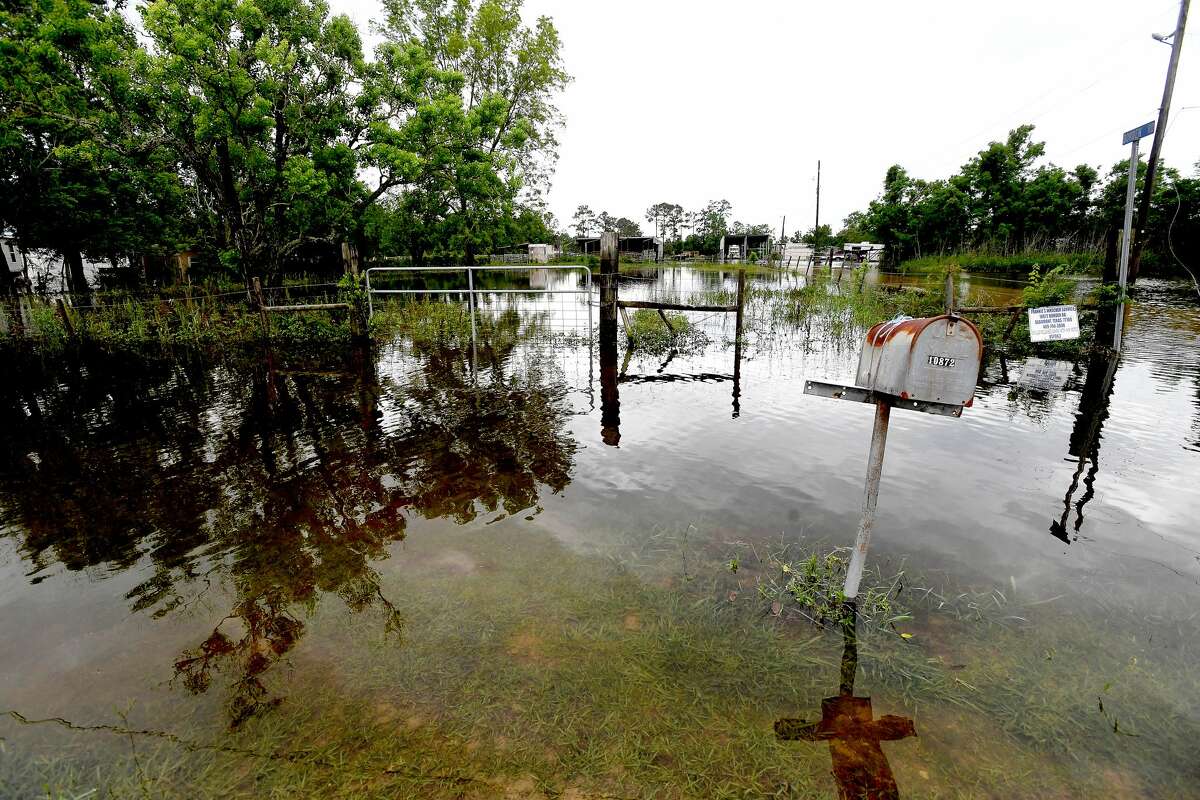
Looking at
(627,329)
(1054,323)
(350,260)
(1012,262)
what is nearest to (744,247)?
(1012,262)

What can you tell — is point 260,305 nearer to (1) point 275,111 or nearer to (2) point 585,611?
(1) point 275,111

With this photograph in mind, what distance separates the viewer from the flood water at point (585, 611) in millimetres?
2203

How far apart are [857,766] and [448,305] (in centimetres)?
1514

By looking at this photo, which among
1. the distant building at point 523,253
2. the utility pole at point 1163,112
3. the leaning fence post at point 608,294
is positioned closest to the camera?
the utility pole at point 1163,112

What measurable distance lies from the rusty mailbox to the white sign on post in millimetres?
7730

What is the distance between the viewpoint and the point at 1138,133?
8.45 m

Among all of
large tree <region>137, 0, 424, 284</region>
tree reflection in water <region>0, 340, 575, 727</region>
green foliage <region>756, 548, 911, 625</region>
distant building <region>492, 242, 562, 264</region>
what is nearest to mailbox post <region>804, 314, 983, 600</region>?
green foliage <region>756, 548, 911, 625</region>

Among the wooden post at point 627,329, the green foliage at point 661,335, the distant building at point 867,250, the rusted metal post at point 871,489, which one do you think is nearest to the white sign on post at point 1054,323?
the green foliage at point 661,335

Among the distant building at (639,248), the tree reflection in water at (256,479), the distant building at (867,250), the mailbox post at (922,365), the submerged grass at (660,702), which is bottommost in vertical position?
the submerged grass at (660,702)

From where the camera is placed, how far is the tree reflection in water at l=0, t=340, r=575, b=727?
3188 millimetres

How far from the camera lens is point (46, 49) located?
1205 centimetres

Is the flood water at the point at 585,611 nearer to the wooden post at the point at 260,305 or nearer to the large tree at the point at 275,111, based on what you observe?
the wooden post at the point at 260,305

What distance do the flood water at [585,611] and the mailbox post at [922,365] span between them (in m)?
1.34

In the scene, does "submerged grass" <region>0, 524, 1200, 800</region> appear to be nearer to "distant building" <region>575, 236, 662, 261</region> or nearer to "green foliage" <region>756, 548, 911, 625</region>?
"green foliage" <region>756, 548, 911, 625</region>
